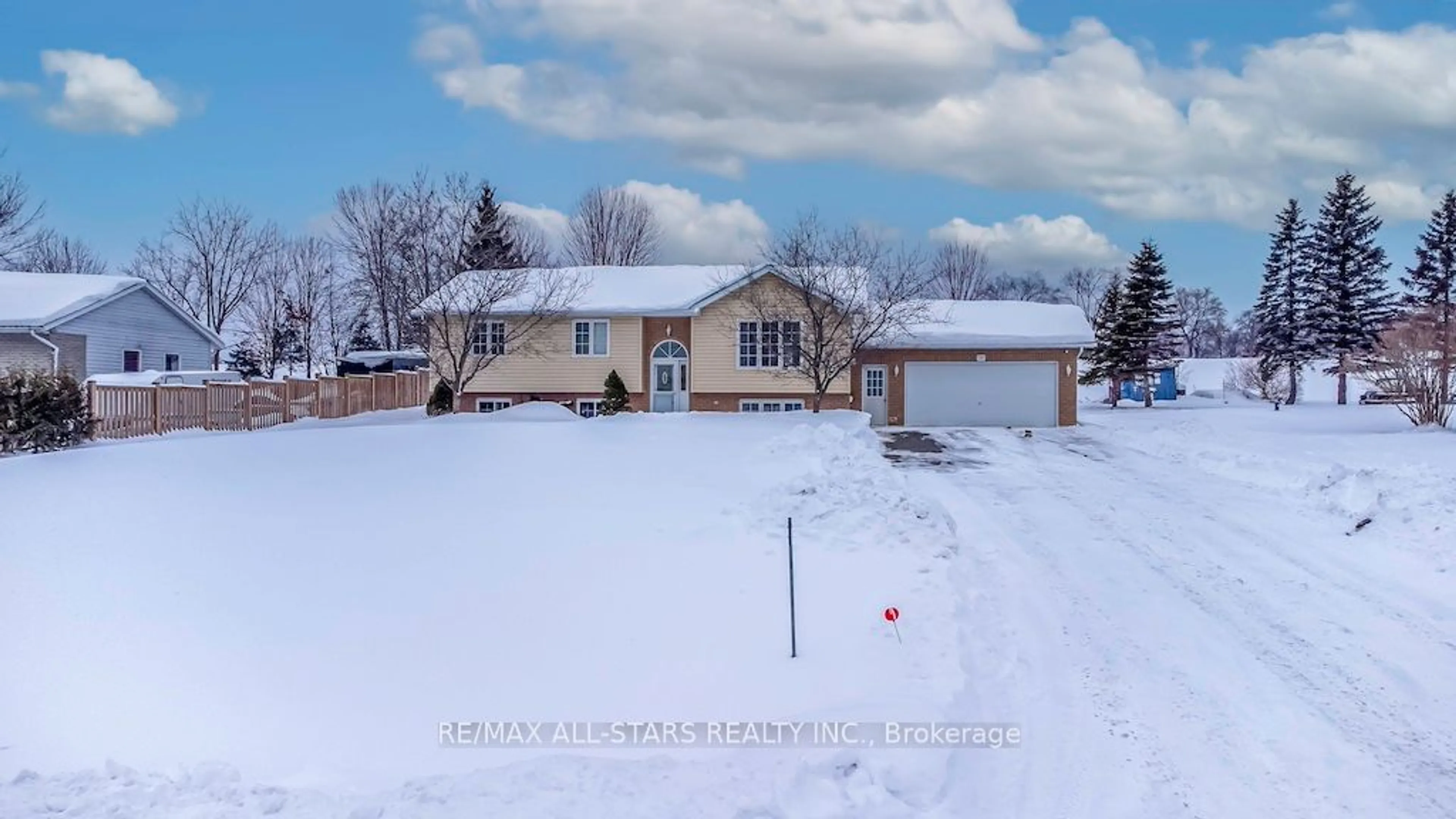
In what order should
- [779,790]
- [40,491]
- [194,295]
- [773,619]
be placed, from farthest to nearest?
[194,295], [40,491], [773,619], [779,790]

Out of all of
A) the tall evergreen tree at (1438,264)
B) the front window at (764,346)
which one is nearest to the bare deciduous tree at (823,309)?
the front window at (764,346)

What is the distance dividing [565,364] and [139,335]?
13710mm

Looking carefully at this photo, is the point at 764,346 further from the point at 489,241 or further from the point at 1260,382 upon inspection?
the point at 1260,382

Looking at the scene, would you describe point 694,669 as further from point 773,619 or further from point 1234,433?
point 1234,433

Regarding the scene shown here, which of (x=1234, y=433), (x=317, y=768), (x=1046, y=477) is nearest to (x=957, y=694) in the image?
(x=317, y=768)

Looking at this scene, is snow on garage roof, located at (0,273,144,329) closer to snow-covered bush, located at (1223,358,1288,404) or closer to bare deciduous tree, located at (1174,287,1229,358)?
snow-covered bush, located at (1223,358,1288,404)

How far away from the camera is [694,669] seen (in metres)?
6.20

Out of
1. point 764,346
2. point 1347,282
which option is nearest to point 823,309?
point 764,346

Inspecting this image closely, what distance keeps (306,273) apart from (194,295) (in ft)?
18.0

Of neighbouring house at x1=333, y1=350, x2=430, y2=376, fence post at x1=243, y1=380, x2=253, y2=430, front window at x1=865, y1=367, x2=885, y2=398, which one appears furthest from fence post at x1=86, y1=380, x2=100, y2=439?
neighbouring house at x1=333, y1=350, x2=430, y2=376

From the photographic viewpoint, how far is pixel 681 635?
6.74m

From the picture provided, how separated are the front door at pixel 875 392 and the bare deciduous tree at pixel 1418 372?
13416 millimetres

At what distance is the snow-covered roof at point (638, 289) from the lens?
91.0 ft

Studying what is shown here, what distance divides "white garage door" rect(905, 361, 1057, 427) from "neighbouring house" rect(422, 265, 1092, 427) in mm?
33
